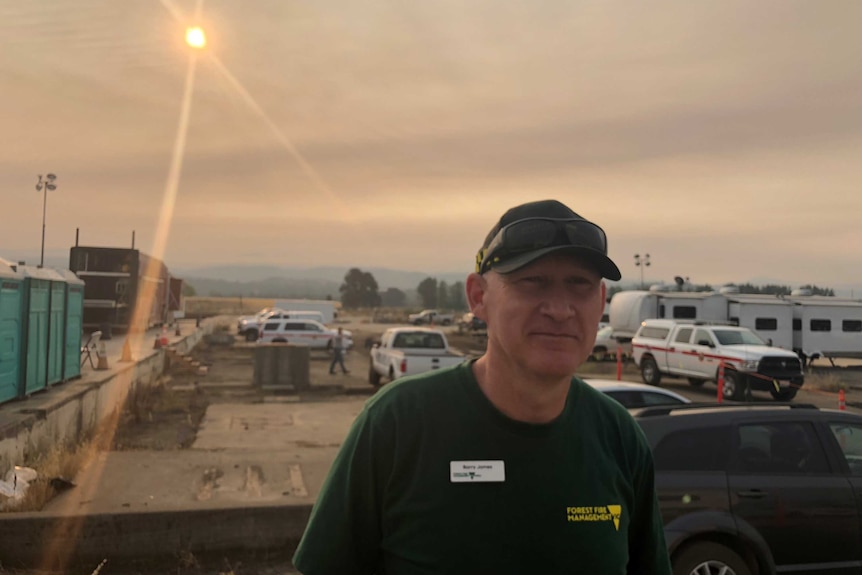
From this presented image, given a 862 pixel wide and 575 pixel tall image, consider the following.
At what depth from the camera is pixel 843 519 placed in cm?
572

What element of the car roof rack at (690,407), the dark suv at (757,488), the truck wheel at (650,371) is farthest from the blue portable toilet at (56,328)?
the truck wheel at (650,371)

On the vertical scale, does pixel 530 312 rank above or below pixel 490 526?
above

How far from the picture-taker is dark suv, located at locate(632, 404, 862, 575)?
215 inches

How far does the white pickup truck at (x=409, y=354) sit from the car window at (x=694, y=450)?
40.8 feet

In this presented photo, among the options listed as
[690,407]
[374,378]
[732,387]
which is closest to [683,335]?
[732,387]

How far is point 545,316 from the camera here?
2.07m

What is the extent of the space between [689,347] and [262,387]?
1279 cm

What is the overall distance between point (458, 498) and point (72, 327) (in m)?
14.2

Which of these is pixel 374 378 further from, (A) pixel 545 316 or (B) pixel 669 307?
(A) pixel 545 316

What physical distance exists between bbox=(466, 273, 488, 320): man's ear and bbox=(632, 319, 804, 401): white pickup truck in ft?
60.1

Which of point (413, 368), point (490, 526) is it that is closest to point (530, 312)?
point (490, 526)

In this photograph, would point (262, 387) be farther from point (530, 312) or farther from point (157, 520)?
point (530, 312)

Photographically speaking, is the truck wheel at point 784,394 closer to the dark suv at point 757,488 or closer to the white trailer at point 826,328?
the white trailer at point 826,328

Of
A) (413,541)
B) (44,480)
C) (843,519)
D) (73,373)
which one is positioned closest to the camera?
(413,541)
